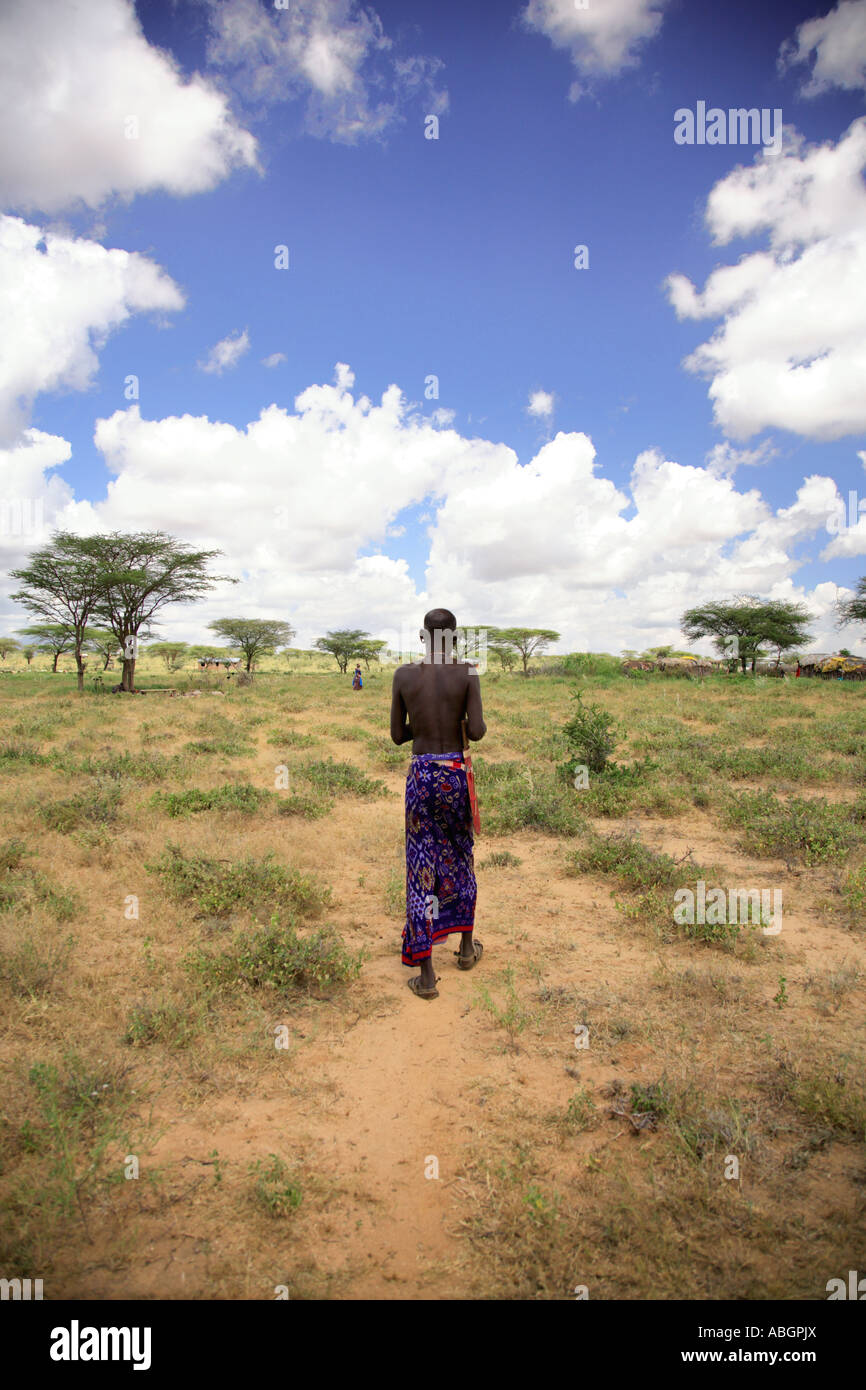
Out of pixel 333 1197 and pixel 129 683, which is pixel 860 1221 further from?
pixel 129 683

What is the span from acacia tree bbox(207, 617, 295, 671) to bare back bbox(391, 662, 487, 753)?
45.4 meters

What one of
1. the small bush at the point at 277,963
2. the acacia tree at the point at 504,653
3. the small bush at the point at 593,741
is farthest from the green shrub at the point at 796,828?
the acacia tree at the point at 504,653

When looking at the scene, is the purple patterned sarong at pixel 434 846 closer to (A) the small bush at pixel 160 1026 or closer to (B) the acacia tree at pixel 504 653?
(A) the small bush at pixel 160 1026

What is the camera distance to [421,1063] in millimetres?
3613

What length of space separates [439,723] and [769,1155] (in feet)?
9.32

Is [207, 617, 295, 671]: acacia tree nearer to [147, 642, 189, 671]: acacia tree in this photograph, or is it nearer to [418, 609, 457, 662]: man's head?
[147, 642, 189, 671]: acacia tree

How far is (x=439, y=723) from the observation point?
14.5ft

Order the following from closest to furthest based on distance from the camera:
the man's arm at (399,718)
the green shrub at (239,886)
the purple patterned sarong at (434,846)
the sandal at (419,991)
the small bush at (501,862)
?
the sandal at (419,991), the purple patterned sarong at (434,846), the man's arm at (399,718), the green shrub at (239,886), the small bush at (501,862)

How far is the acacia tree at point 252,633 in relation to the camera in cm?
4766

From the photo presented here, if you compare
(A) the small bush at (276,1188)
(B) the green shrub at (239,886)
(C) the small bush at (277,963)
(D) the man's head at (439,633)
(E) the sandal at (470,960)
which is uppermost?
(D) the man's head at (439,633)

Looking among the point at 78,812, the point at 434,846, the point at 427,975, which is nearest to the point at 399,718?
the point at 434,846

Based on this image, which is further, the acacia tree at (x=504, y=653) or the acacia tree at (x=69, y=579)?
the acacia tree at (x=504, y=653)

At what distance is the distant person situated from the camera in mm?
4406
